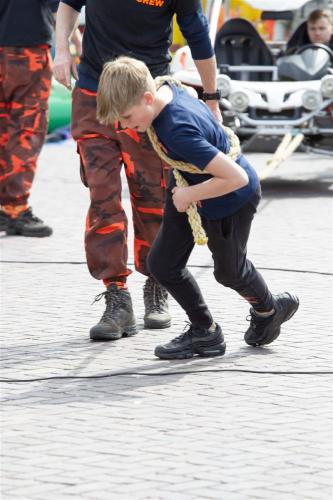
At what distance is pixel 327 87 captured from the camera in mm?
12234

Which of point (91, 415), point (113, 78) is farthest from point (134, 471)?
point (113, 78)

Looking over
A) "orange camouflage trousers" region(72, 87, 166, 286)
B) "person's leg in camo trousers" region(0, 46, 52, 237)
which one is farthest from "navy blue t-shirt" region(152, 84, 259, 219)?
"person's leg in camo trousers" region(0, 46, 52, 237)

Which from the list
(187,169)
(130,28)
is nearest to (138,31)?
(130,28)

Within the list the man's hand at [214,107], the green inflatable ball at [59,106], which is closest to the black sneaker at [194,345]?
the man's hand at [214,107]

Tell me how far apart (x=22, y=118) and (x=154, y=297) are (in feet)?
10.8

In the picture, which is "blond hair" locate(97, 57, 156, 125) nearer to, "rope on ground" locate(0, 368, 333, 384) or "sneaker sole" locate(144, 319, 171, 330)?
"rope on ground" locate(0, 368, 333, 384)

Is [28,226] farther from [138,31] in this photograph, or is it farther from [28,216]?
[138,31]

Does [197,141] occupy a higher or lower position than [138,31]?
lower

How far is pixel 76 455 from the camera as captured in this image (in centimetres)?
466

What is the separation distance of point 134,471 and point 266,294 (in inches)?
72.5

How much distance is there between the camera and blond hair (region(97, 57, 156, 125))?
5340mm

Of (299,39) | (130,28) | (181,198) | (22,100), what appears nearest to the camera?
(181,198)

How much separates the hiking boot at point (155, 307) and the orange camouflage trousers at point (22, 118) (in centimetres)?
311

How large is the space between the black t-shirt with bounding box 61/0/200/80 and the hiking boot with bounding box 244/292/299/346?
49.9 inches
